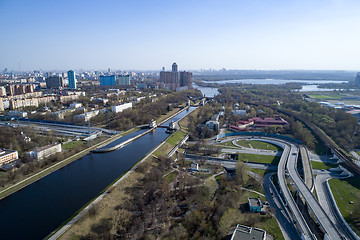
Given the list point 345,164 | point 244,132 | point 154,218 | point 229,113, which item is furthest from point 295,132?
point 154,218

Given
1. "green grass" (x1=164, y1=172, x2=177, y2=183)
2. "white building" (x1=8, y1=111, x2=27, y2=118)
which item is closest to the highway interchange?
Result: "green grass" (x1=164, y1=172, x2=177, y2=183)

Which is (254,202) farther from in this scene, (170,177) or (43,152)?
(43,152)

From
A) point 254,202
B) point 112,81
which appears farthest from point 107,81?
point 254,202

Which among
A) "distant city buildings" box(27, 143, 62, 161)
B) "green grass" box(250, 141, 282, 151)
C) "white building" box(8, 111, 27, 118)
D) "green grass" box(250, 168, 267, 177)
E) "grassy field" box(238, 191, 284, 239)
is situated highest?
"white building" box(8, 111, 27, 118)

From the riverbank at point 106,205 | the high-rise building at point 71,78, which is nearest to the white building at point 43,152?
the riverbank at point 106,205

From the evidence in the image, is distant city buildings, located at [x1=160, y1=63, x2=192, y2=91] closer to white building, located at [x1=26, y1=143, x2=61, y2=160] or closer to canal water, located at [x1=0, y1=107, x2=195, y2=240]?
white building, located at [x1=26, y1=143, x2=61, y2=160]

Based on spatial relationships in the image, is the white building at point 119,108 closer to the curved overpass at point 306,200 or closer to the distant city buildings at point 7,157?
the distant city buildings at point 7,157

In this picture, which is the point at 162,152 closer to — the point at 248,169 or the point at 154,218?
the point at 248,169
